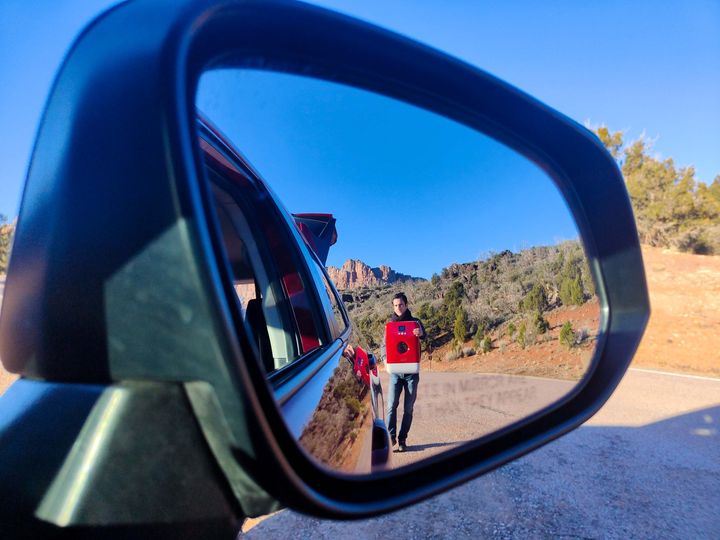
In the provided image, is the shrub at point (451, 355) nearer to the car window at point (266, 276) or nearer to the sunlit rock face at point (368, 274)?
the sunlit rock face at point (368, 274)

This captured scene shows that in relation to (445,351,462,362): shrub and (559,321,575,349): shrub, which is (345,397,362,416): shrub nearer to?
(445,351,462,362): shrub

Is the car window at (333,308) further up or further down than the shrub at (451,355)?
further up

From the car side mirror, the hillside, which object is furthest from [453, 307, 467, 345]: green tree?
the hillside

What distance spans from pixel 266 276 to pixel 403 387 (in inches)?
26.0

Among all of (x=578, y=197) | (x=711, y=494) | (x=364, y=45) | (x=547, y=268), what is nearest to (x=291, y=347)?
(x=547, y=268)

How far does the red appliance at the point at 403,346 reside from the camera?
1186mm

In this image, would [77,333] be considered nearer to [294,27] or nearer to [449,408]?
[294,27]

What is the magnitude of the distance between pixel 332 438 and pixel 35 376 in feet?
1.99

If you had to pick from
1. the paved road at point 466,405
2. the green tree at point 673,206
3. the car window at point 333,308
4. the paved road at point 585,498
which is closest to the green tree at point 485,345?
the paved road at point 466,405

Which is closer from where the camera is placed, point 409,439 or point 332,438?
point 332,438

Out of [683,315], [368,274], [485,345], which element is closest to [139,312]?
[368,274]

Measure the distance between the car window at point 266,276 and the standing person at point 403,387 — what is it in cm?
40

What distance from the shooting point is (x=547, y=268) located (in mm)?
1510

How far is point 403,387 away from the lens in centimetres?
135
